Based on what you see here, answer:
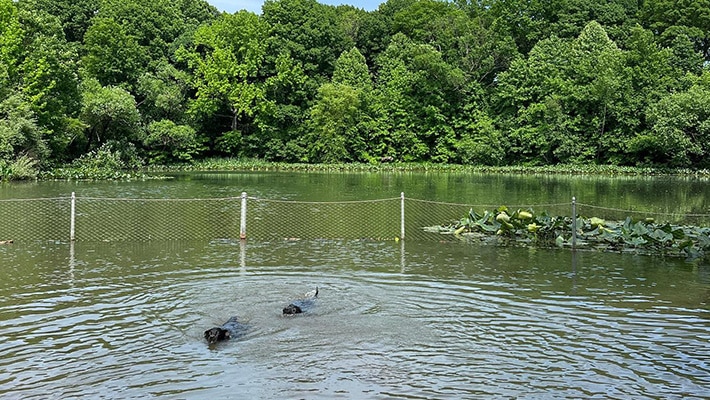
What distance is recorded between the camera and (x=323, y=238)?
15.4 meters

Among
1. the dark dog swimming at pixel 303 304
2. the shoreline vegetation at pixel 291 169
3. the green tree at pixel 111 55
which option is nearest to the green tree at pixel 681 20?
the shoreline vegetation at pixel 291 169

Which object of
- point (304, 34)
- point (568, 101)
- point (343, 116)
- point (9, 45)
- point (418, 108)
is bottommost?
point (343, 116)

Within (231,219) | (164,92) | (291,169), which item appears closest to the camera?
(231,219)

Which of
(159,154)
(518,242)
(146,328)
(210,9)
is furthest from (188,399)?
(210,9)

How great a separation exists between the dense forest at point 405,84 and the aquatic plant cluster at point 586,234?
117ft

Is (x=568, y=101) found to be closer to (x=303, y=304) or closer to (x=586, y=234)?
(x=586, y=234)

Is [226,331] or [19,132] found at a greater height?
[19,132]

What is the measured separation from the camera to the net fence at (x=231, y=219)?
15445mm

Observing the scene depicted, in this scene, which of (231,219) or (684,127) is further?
(684,127)

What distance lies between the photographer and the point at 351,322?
8.00m

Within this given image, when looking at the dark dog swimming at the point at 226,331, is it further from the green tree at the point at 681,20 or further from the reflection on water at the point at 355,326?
the green tree at the point at 681,20

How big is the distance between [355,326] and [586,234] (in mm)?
8865

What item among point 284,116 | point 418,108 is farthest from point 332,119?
point 418,108

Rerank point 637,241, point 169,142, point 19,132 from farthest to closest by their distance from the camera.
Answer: point 169,142 < point 19,132 < point 637,241
